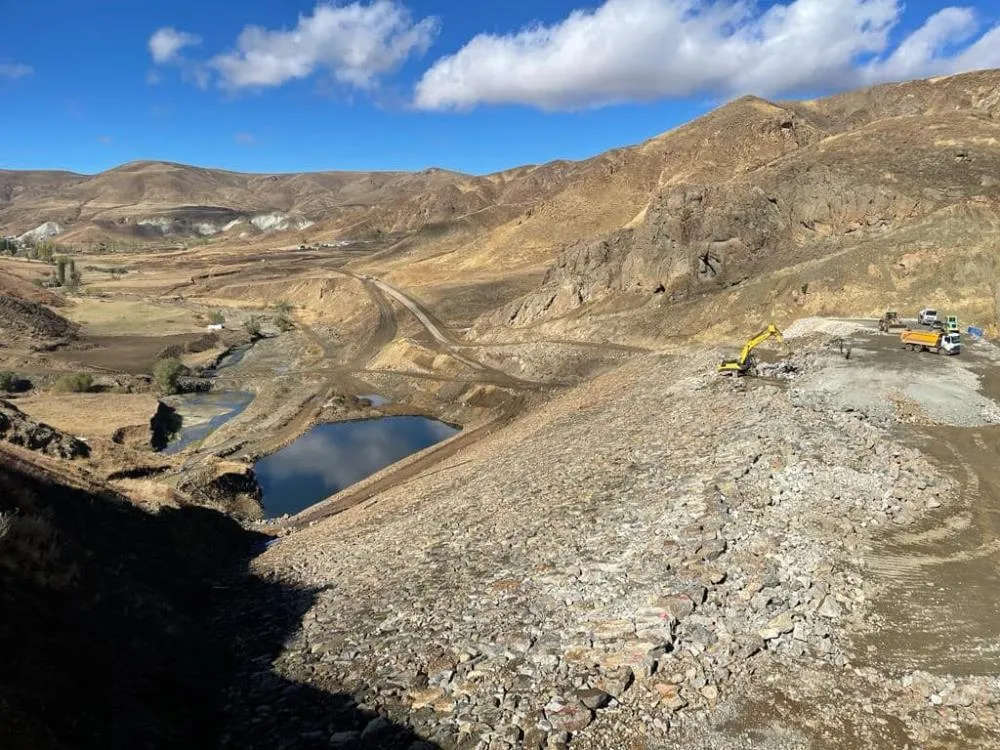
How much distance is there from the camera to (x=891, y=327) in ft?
123

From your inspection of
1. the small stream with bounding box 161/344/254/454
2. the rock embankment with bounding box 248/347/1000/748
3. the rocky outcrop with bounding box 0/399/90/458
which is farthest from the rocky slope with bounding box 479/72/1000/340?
the rocky outcrop with bounding box 0/399/90/458

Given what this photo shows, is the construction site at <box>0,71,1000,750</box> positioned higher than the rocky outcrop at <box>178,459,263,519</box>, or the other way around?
the construction site at <box>0,71,1000,750</box>

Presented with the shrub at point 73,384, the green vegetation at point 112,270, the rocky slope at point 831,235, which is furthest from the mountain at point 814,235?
the green vegetation at point 112,270

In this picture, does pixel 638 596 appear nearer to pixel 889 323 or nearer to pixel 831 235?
pixel 889 323

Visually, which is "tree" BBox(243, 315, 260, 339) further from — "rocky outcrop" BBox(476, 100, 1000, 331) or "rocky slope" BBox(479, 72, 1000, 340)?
"rocky outcrop" BBox(476, 100, 1000, 331)

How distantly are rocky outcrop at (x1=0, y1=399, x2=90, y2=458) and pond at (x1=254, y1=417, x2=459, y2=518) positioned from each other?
9.64m

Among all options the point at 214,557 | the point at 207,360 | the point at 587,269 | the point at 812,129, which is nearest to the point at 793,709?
the point at 214,557

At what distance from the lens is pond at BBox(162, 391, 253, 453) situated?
158ft

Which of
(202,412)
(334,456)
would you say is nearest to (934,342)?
(334,456)

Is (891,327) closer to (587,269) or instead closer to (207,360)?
(587,269)

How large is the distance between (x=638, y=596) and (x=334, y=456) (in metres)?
34.7

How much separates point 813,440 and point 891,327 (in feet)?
65.8

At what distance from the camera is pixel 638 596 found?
44.9 feet

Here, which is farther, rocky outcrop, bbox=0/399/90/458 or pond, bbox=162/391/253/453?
pond, bbox=162/391/253/453
